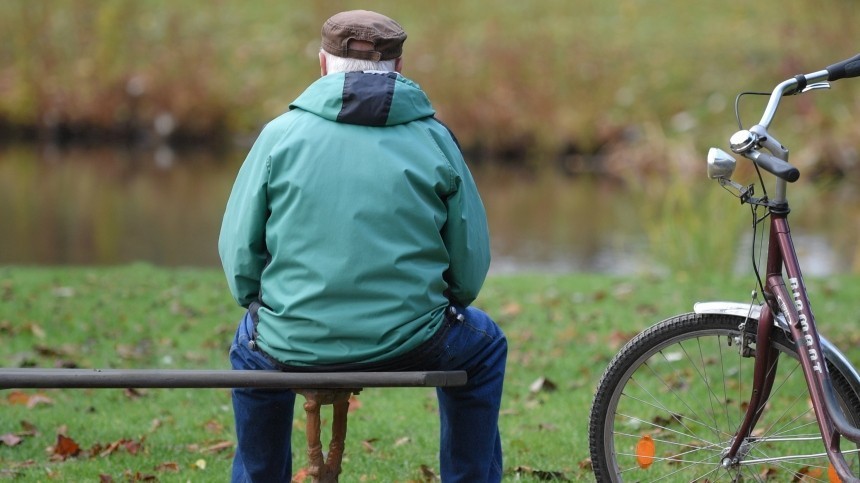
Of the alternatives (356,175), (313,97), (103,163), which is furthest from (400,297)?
(103,163)

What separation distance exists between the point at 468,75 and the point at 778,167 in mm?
20324

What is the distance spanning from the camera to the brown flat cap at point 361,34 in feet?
10.6

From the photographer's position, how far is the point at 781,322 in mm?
3287

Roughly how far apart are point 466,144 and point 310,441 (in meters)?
19.5

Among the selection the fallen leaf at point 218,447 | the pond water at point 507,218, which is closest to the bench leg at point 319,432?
the fallen leaf at point 218,447

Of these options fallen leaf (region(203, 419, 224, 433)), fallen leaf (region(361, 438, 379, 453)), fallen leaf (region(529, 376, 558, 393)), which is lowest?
fallen leaf (region(203, 419, 224, 433))

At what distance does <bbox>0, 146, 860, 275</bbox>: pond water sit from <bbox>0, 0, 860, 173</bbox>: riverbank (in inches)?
95.3

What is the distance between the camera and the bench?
3.10m

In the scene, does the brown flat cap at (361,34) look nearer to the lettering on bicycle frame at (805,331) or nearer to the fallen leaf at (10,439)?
the lettering on bicycle frame at (805,331)

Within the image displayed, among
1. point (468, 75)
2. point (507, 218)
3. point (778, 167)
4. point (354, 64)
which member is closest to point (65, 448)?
point (354, 64)

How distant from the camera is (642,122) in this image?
22.3 meters

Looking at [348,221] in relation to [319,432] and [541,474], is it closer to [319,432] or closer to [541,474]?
[319,432]

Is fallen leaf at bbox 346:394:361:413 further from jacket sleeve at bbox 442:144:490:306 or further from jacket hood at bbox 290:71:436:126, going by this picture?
jacket hood at bbox 290:71:436:126

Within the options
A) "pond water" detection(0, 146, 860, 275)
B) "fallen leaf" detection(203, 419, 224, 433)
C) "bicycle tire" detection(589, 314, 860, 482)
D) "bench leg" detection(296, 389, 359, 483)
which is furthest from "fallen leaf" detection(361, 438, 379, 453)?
"pond water" detection(0, 146, 860, 275)
